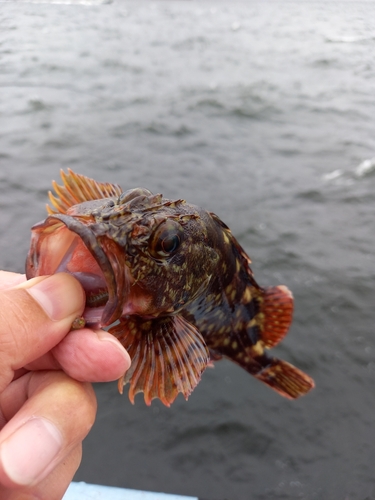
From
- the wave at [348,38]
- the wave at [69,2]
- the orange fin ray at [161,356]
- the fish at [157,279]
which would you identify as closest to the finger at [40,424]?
the fish at [157,279]

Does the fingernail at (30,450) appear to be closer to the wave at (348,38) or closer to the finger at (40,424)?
the finger at (40,424)

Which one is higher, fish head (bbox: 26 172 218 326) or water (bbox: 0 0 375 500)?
fish head (bbox: 26 172 218 326)

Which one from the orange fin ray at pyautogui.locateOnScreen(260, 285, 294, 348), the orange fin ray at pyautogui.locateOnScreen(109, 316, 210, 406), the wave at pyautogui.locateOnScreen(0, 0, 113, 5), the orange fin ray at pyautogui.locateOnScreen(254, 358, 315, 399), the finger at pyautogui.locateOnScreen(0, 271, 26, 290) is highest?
the wave at pyautogui.locateOnScreen(0, 0, 113, 5)

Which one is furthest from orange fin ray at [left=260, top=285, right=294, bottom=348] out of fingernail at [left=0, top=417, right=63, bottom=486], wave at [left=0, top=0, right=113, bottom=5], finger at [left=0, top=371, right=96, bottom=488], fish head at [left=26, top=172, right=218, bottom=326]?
wave at [left=0, top=0, right=113, bottom=5]

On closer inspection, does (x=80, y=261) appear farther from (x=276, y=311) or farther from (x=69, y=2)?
(x=69, y=2)

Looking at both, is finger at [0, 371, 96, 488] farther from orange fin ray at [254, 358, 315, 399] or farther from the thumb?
orange fin ray at [254, 358, 315, 399]
